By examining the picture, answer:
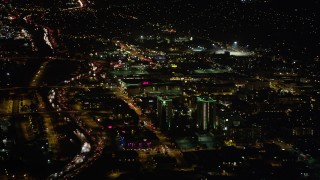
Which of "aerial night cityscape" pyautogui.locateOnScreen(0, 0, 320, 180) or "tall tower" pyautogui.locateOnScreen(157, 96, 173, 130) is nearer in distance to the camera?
"aerial night cityscape" pyautogui.locateOnScreen(0, 0, 320, 180)

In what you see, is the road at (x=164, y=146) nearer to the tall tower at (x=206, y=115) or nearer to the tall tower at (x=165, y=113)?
the tall tower at (x=165, y=113)

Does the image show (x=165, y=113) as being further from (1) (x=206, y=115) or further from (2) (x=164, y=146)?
(2) (x=164, y=146)

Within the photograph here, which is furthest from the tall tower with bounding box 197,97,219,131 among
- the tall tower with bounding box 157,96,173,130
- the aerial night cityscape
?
the tall tower with bounding box 157,96,173,130

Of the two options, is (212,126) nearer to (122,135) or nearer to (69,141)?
(122,135)

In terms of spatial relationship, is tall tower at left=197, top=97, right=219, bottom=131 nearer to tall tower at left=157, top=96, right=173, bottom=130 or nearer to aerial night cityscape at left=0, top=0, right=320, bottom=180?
aerial night cityscape at left=0, top=0, right=320, bottom=180

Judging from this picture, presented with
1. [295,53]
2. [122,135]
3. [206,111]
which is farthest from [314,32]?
[122,135]

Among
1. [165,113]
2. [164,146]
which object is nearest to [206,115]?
[165,113]

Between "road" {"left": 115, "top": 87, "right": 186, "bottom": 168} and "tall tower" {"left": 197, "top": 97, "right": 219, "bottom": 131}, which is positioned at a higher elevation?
"tall tower" {"left": 197, "top": 97, "right": 219, "bottom": 131}
